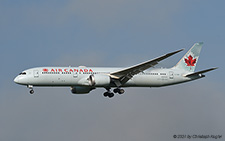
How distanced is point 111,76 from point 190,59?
15.3 meters

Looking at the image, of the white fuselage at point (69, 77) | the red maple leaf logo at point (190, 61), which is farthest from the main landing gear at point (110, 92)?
the red maple leaf logo at point (190, 61)

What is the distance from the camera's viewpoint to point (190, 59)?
256 feet

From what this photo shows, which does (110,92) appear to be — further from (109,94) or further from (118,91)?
(118,91)

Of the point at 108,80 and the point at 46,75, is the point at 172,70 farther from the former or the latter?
the point at 46,75

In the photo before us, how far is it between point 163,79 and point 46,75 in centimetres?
1796

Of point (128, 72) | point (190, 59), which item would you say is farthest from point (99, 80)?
point (190, 59)

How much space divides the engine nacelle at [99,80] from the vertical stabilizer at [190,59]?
1372cm

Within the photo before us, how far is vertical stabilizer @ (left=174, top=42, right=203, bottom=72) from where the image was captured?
3029 inches

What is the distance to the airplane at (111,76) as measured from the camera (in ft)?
219

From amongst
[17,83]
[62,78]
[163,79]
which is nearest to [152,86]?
[163,79]

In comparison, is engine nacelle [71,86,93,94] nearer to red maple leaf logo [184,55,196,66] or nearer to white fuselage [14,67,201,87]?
white fuselage [14,67,201,87]

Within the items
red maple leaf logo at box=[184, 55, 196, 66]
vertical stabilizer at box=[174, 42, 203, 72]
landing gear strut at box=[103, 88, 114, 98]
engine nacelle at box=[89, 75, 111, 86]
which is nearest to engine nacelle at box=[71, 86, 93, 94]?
landing gear strut at box=[103, 88, 114, 98]

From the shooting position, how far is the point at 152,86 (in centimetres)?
7338

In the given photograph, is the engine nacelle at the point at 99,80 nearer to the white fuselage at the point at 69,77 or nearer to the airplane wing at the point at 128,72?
the white fuselage at the point at 69,77
